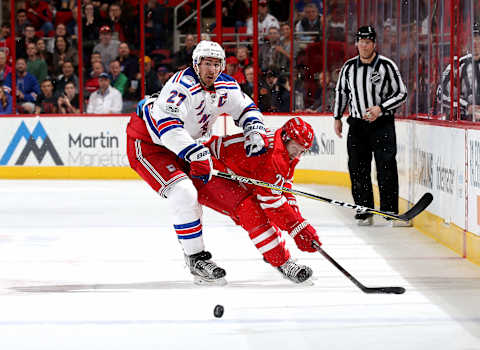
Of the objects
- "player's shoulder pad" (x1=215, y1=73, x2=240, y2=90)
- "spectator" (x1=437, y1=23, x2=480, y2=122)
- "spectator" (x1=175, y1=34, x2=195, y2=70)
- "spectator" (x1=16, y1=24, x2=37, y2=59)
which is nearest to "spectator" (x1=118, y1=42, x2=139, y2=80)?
"spectator" (x1=175, y1=34, x2=195, y2=70)

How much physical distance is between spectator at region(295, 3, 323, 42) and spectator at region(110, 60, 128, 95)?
216 cm

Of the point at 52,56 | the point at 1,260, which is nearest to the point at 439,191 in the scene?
the point at 1,260

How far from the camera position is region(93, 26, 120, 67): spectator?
10188 mm

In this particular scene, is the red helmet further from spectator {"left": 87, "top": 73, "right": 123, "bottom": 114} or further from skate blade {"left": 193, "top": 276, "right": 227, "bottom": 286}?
spectator {"left": 87, "top": 73, "right": 123, "bottom": 114}

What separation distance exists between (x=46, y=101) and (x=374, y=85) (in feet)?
16.9

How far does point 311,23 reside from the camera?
953 cm

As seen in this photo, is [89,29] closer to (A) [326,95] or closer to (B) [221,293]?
(A) [326,95]

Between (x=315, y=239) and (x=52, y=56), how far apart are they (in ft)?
24.0

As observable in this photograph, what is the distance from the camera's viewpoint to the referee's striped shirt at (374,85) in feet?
18.8

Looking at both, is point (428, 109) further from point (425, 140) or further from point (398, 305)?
point (398, 305)

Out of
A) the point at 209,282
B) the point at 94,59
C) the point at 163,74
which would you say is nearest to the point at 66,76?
the point at 94,59

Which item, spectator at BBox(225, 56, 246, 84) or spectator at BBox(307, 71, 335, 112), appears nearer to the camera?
spectator at BBox(307, 71, 335, 112)

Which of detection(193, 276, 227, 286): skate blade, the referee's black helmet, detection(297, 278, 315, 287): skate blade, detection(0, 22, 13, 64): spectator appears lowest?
detection(297, 278, 315, 287): skate blade

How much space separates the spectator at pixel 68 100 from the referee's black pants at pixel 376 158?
186 inches
